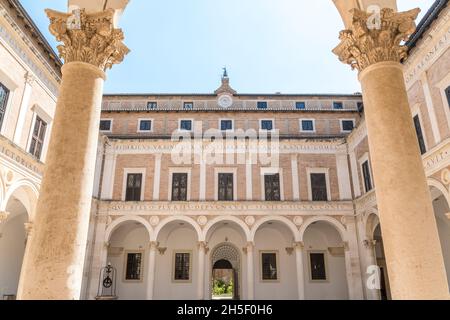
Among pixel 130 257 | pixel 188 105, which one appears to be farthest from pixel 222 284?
pixel 188 105

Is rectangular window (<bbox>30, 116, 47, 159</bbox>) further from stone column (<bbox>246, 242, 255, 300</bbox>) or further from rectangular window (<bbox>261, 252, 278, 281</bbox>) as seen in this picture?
rectangular window (<bbox>261, 252, 278, 281</bbox>)

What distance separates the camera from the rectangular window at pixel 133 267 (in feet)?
66.5

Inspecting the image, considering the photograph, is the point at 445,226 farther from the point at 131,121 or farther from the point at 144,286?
the point at 131,121

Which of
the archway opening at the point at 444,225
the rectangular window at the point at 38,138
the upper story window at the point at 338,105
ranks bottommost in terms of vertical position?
the archway opening at the point at 444,225

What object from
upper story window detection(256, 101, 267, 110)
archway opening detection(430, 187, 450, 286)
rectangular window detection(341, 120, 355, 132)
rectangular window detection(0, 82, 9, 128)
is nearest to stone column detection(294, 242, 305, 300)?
archway opening detection(430, 187, 450, 286)

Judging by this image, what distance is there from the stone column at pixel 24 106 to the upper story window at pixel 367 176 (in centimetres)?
1552

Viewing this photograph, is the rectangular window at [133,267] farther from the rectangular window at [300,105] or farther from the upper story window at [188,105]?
the rectangular window at [300,105]

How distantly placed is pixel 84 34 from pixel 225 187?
15.7 metres

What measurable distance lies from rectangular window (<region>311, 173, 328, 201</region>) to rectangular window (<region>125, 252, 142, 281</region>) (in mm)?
10803

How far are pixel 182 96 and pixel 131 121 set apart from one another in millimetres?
4232

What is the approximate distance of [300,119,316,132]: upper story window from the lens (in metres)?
23.3

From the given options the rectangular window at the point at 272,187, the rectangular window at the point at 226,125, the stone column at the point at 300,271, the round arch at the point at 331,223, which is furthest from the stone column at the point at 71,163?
the rectangular window at the point at 226,125

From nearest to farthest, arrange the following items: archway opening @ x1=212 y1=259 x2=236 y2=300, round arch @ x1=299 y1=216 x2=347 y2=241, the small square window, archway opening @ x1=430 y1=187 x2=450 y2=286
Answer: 1. archway opening @ x1=430 y1=187 x2=450 y2=286
2. round arch @ x1=299 y1=216 x2=347 y2=241
3. the small square window
4. archway opening @ x1=212 y1=259 x2=236 y2=300
